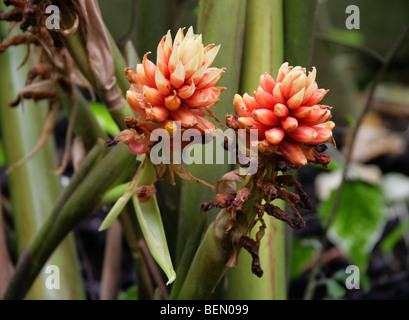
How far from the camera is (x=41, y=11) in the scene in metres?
0.33

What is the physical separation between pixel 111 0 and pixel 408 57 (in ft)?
5.76

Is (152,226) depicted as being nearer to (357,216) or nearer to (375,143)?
(357,216)

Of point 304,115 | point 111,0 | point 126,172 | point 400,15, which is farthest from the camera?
point 400,15

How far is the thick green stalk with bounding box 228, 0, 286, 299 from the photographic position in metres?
0.38

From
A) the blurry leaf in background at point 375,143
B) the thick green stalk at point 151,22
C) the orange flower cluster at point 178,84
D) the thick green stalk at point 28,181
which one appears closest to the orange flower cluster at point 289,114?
the orange flower cluster at point 178,84

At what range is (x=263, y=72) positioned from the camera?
14.9 inches

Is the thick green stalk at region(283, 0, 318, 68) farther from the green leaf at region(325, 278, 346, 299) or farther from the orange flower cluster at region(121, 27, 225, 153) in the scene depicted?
the green leaf at region(325, 278, 346, 299)

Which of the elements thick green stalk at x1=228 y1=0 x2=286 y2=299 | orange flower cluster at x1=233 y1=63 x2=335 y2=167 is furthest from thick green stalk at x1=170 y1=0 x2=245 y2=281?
orange flower cluster at x1=233 y1=63 x2=335 y2=167

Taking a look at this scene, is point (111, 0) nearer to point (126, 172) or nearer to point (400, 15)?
point (126, 172)

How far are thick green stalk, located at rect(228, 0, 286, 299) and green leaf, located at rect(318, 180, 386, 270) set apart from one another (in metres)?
0.30

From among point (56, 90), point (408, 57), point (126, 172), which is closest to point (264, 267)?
point (126, 172)

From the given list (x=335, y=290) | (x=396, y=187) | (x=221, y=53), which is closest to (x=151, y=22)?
(x=221, y=53)

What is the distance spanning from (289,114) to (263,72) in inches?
5.3

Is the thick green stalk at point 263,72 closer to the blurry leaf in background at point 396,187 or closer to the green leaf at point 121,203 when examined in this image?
the green leaf at point 121,203
